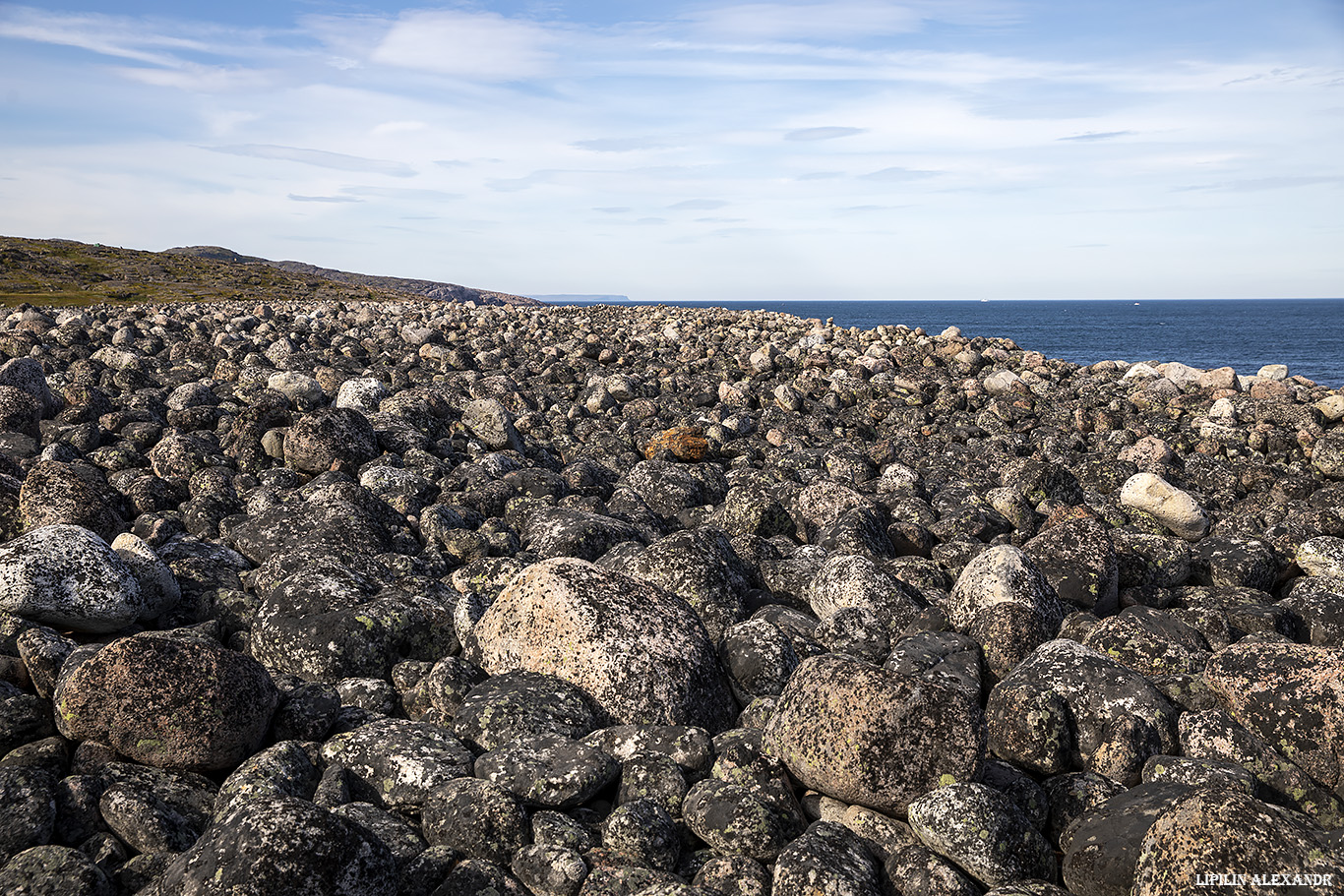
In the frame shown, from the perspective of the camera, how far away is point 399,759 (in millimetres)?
6180

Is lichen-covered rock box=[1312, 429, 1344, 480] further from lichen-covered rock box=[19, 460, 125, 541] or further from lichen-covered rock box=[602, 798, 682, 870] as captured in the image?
lichen-covered rock box=[19, 460, 125, 541]

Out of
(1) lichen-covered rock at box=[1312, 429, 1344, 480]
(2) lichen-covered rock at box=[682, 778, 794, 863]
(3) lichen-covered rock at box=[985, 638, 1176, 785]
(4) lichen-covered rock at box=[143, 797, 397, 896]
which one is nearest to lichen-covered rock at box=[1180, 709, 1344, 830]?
(3) lichen-covered rock at box=[985, 638, 1176, 785]

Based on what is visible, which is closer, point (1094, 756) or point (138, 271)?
point (1094, 756)

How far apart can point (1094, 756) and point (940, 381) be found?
18.0m

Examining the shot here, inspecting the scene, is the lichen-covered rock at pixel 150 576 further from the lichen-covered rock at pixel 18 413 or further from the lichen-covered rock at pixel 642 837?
the lichen-covered rock at pixel 18 413

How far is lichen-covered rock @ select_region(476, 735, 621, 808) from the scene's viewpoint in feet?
19.1

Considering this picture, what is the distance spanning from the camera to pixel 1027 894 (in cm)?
507

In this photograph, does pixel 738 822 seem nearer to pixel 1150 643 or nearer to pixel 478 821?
pixel 478 821

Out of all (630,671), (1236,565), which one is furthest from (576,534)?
(1236,565)

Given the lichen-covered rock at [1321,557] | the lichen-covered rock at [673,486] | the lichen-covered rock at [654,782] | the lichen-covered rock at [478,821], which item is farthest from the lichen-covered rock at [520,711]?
the lichen-covered rock at [1321,557]

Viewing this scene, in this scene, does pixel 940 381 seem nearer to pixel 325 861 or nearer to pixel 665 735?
pixel 665 735

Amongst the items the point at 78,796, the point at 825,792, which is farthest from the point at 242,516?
the point at 825,792

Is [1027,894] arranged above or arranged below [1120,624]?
below

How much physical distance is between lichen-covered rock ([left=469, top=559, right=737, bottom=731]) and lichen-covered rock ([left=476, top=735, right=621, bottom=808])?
0.91m
